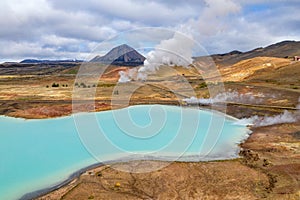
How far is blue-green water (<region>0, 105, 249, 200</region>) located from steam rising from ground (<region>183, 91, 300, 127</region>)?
103 inches

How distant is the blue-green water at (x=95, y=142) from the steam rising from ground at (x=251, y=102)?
103 inches

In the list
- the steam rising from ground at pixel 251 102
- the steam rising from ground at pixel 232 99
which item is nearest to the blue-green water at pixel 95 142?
the steam rising from ground at pixel 251 102

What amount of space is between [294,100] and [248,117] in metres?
13.3

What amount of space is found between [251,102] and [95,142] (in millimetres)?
33650

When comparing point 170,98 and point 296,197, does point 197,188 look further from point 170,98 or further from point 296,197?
point 170,98

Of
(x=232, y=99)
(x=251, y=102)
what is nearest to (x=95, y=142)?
(x=251, y=102)

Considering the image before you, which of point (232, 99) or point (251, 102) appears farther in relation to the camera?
point (232, 99)

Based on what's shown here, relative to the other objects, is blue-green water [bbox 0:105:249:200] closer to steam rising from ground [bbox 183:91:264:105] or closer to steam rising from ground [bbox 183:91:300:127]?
steam rising from ground [bbox 183:91:300:127]

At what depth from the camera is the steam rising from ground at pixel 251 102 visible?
3806cm

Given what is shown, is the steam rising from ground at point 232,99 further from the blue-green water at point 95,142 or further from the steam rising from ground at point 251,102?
the blue-green water at point 95,142

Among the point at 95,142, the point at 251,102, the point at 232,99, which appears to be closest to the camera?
the point at 95,142

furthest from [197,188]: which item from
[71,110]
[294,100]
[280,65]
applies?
[280,65]

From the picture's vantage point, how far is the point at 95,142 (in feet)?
98.5

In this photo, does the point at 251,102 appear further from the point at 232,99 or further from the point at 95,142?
the point at 95,142
